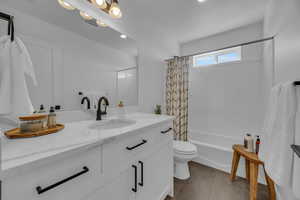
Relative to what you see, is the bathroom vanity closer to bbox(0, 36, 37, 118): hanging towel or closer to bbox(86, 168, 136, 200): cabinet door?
bbox(86, 168, 136, 200): cabinet door

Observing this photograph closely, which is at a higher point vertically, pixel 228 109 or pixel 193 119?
pixel 228 109

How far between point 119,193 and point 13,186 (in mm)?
548

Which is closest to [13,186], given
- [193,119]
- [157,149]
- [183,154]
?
[157,149]

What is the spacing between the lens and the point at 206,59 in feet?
8.80

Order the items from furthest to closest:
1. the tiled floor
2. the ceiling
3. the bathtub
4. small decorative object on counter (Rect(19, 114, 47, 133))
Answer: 1. the bathtub
2. the tiled floor
3. the ceiling
4. small decorative object on counter (Rect(19, 114, 47, 133))

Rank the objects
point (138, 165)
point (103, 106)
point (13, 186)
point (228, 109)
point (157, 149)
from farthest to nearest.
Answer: point (228, 109) < point (103, 106) < point (157, 149) < point (138, 165) < point (13, 186)

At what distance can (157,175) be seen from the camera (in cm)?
114

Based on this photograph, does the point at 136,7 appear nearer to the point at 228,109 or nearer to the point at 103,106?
the point at 103,106

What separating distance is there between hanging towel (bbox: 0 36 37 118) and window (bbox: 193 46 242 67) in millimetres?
2808

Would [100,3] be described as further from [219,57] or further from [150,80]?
[219,57]

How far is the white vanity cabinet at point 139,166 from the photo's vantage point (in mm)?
709

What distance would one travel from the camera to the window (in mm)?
2332

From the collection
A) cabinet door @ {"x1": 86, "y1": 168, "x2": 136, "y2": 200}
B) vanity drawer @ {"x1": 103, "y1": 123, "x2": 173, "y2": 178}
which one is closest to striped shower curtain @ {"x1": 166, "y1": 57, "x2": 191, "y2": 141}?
vanity drawer @ {"x1": 103, "y1": 123, "x2": 173, "y2": 178}

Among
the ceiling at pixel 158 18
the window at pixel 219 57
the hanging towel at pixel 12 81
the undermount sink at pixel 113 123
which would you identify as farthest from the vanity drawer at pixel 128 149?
the window at pixel 219 57
